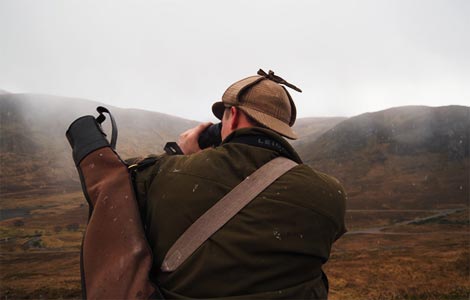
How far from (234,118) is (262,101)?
0.60 feet

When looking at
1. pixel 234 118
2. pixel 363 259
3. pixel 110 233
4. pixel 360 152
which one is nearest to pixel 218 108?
pixel 234 118

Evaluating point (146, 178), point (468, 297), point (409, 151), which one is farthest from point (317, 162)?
point (146, 178)

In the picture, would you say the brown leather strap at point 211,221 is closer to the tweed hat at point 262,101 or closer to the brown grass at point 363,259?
the tweed hat at point 262,101

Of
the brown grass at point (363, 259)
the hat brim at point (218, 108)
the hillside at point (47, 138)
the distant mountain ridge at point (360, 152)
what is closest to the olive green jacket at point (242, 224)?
the hat brim at point (218, 108)

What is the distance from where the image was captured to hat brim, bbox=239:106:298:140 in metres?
1.98

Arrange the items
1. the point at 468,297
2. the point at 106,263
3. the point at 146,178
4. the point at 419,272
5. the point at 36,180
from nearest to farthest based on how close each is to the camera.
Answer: the point at 106,263 → the point at 146,178 → the point at 468,297 → the point at 419,272 → the point at 36,180

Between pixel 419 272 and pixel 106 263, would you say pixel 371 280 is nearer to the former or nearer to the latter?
pixel 419 272

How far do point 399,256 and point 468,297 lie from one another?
9948 mm

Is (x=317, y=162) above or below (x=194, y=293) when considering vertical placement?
below

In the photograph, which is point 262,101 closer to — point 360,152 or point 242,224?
point 242,224

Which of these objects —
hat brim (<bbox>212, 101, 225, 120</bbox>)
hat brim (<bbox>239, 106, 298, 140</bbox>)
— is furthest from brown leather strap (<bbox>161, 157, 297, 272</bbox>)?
hat brim (<bbox>212, 101, 225, 120</bbox>)

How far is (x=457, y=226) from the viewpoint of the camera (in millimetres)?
38719

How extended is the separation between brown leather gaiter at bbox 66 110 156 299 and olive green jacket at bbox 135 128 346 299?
9 centimetres

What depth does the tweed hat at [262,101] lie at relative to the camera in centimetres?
202
